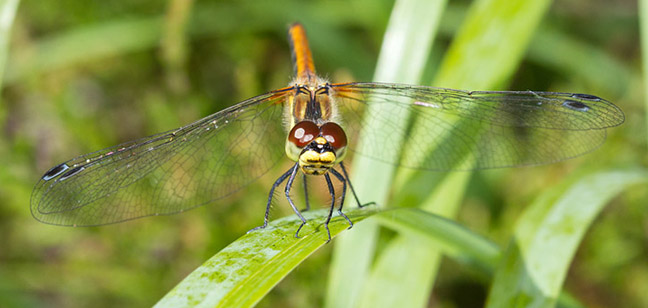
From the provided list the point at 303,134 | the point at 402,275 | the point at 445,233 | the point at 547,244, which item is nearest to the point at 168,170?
the point at 303,134

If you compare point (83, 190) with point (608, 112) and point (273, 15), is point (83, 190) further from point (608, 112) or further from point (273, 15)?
point (273, 15)

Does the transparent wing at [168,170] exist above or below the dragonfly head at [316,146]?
above

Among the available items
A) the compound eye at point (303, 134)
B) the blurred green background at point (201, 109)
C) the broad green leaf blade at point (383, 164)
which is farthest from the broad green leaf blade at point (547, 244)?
the compound eye at point (303, 134)

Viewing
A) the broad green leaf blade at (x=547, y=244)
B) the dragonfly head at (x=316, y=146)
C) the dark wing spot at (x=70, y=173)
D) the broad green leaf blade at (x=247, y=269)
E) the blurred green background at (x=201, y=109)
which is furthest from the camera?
the blurred green background at (x=201, y=109)

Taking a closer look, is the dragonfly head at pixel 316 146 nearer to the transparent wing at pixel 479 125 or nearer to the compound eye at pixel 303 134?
the compound eye at pixel 303 134

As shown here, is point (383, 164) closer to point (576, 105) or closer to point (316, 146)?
point (316, 146)

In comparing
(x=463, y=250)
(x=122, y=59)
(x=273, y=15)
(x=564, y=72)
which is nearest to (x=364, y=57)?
(x=273, y=15)
